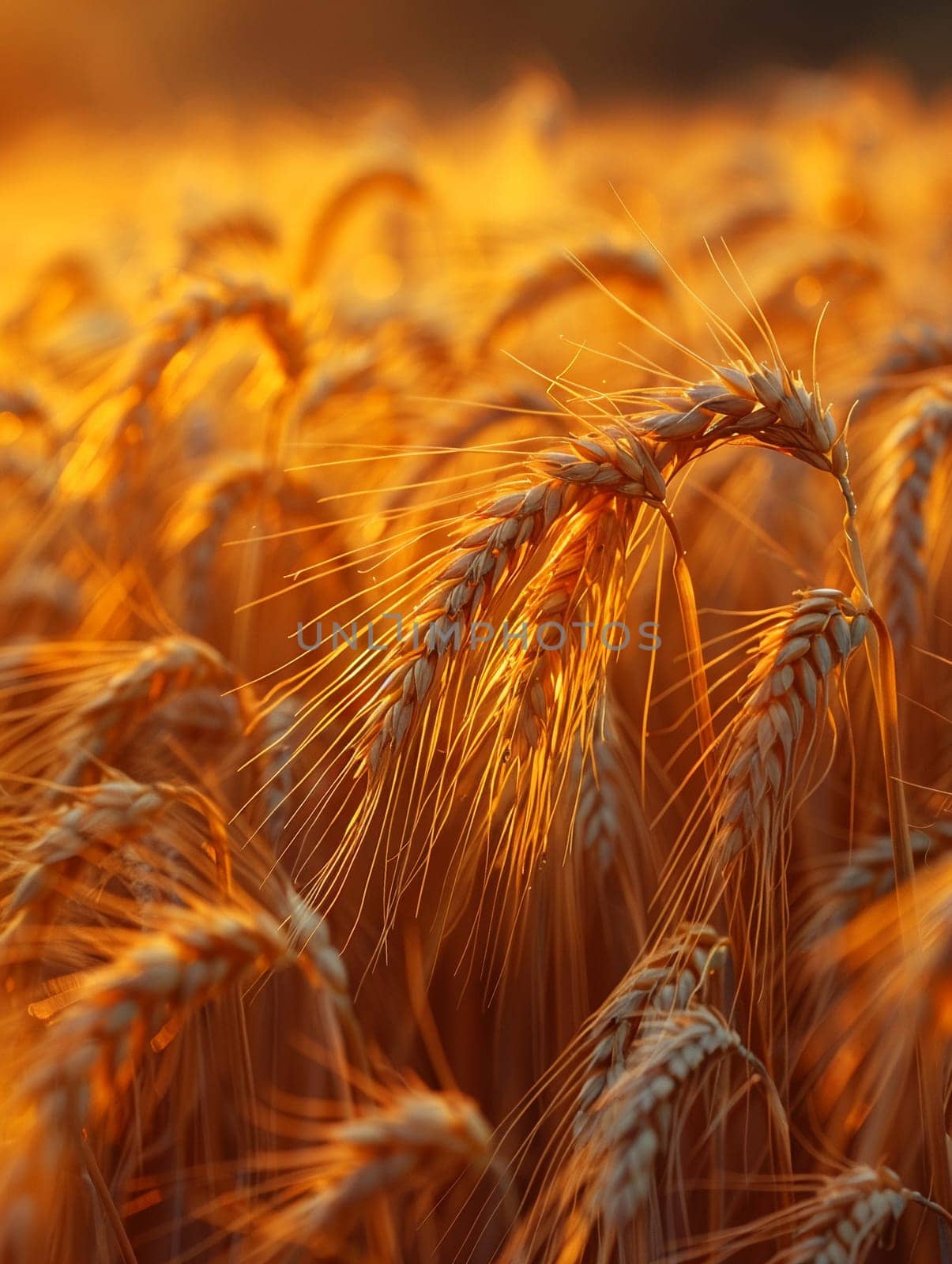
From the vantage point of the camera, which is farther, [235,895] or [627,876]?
[627,876]

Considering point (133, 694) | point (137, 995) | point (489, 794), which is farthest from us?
point (489, 794)

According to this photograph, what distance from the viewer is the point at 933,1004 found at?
0.78 m

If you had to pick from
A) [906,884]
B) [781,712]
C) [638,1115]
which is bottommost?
[638,1115]

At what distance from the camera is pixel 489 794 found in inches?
52.6

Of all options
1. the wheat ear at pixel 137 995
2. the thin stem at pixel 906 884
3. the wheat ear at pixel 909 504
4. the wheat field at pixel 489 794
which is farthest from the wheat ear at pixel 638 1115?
the wheat ear at pixel 909 504

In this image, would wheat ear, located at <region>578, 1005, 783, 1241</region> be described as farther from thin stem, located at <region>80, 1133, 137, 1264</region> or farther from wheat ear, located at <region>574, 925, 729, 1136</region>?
thin stem, located at <region>80, 1133, 137, 1264</region>

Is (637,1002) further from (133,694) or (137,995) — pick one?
(133,694)

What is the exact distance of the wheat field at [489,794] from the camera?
2.62ft

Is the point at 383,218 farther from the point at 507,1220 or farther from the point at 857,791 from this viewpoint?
the point at 507,1220

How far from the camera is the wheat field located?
0.80m

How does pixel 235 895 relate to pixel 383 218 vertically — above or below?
below

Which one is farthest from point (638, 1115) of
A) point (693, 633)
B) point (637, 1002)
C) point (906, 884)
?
point (693, 633)

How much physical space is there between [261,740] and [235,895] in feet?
0.88

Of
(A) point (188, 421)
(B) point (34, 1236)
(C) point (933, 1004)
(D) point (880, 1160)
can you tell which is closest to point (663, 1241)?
(D) point (880, 1160)
